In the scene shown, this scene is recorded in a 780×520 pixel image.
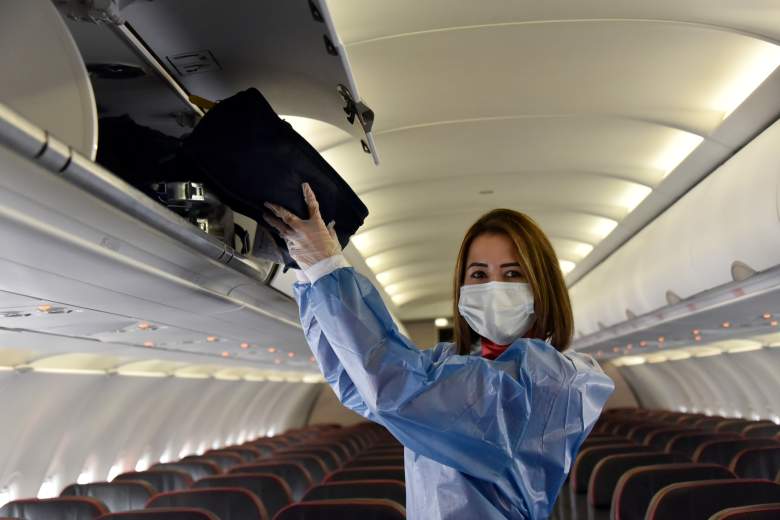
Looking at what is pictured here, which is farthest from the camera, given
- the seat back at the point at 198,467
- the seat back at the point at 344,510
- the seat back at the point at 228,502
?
the seat back at the point at 198,467

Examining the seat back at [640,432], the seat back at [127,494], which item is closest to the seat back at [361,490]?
the seat back at [127,494]

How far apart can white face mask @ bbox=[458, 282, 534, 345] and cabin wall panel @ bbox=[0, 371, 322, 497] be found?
609cm

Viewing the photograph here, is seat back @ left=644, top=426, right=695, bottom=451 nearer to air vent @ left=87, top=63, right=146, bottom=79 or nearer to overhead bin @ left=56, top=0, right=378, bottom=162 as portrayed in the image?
overhead bin @ left=56, top=0, right=378, bottom=162

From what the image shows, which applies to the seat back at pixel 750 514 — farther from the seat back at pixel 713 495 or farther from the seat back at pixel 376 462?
the seat back at pixel 376 462

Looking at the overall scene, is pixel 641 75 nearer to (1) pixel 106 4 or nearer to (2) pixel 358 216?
(2) pixel 358 216

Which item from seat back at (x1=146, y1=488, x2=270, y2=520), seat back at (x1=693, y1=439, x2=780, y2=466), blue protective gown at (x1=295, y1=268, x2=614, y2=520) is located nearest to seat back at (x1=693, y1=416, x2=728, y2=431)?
seat back at (x1=693, y1=439, x2=780, y2=466)

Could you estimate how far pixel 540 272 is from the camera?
2.80 meters

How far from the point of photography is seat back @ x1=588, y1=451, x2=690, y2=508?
698 centimetres

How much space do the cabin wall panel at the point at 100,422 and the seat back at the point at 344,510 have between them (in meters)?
4.42

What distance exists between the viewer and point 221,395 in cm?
1513

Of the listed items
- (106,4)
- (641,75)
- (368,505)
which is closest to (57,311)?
(368,505)

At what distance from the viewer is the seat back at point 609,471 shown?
22.9ft

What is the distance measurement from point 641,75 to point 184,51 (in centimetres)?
462

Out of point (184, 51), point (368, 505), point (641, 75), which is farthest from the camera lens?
point (641, 75)
